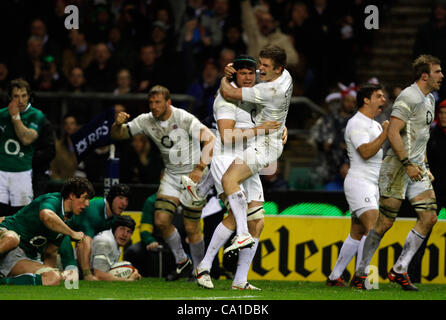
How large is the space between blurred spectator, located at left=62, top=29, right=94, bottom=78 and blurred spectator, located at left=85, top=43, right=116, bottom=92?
52cm

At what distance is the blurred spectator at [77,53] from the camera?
17141 millimetres

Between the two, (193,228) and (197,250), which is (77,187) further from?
(197,250)

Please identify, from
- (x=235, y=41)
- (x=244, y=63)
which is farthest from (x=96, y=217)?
(x=235, y=41)

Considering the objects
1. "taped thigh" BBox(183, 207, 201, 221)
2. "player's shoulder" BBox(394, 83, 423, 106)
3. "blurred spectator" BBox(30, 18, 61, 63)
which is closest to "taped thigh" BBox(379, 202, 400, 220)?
"player's shoulder" BBox(394, 83, 423, 106)

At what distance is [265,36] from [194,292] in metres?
7.50

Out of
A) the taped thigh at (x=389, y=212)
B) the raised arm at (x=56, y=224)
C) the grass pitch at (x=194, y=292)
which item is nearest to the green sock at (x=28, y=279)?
the grass pitch at (x=194, y=292)

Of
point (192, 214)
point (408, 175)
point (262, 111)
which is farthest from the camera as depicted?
point (192, 214)

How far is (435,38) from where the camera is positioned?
15.6 metres

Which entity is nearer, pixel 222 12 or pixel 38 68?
pixel 38 68

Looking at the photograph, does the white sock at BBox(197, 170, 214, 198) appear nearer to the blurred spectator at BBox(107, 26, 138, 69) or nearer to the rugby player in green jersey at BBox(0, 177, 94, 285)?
the rugby player in green jersey at BBox(0, 177, 94, 285)

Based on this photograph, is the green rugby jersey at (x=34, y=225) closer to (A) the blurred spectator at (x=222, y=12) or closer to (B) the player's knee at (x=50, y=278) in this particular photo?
(B) the player's knee at (x=50, y=278)

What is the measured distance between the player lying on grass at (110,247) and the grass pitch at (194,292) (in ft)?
1.70

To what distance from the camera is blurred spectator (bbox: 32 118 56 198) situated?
12828 mm
